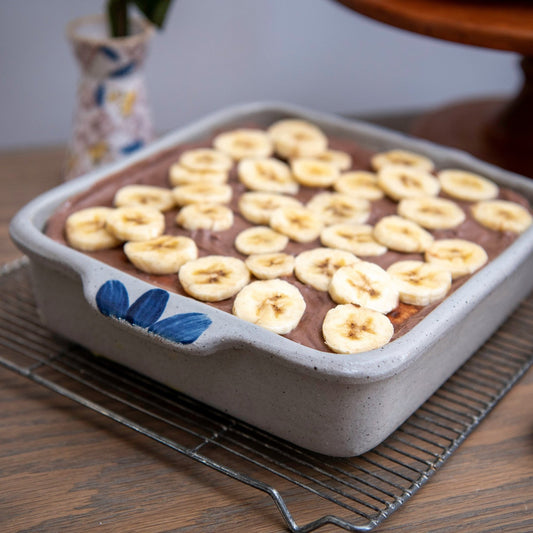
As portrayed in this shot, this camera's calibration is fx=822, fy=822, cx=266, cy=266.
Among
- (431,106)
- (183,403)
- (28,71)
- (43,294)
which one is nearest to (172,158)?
(43,294)

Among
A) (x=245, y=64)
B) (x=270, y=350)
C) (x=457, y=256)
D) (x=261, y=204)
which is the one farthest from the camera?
(x=245, y=64)

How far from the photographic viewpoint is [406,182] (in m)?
1.29

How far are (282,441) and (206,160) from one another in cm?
51

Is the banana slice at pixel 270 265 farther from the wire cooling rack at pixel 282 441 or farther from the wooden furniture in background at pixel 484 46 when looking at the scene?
the wooden furniture in background at pixel 484 46

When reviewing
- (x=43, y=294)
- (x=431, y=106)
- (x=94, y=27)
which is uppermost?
(x=94, y=27)

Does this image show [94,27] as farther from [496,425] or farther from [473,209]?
[496,425]

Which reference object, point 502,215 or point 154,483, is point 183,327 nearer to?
point 154,483

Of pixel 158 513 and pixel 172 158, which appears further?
pixel 172 158

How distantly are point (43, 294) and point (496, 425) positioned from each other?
2.05 feet

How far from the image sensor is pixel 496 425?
107cm

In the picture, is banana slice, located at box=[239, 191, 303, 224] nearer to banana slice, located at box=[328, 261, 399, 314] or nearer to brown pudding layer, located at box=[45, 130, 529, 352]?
brown pudding layer, located at box=[45, 130, 529, 352]

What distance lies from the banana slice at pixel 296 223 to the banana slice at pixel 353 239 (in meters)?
0.02

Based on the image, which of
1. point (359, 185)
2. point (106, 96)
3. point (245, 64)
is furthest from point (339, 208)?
point (245, 64)

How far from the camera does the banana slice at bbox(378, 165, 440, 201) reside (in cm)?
126
